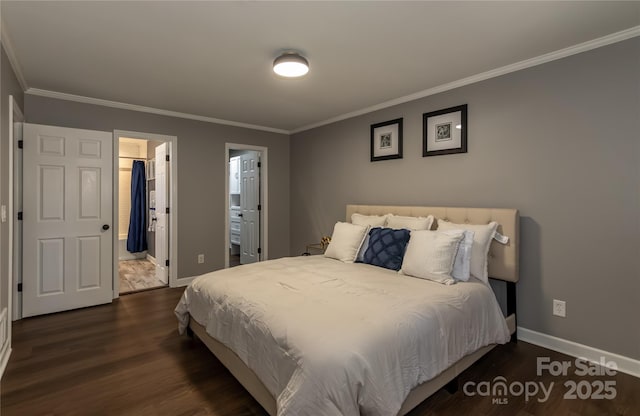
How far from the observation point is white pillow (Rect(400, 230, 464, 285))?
2430mm

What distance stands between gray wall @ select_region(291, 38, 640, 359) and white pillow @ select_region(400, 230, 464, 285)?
758mm

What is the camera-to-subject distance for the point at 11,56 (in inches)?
101

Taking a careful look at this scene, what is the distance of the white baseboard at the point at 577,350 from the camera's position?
224 cm

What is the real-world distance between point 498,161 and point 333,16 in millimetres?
1935

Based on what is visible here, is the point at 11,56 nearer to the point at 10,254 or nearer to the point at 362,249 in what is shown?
the point at 10,254

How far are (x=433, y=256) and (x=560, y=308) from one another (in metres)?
1.13

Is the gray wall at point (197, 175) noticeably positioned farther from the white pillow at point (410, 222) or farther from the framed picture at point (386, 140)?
the white pillow at point (410, 222)

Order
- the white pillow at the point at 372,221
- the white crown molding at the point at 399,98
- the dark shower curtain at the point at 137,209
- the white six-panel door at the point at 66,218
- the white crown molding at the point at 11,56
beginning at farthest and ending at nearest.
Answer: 1. the dark shower curtain at the point at 137,209
2. the white pillow at the point at 372,221
3. the white six-panel door at the point at 66,218
4. the white crown molding at the point at 399,98
5. the white crown molding at the point at 11,56

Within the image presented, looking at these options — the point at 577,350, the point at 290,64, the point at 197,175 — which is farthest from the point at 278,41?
the point at 577,350

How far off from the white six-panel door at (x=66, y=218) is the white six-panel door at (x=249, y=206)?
2.14m

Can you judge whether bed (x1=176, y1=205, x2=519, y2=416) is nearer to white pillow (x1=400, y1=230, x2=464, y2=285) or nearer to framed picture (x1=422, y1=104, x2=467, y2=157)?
white pillow (x1=400, y1=230, x2=464, y2=285)

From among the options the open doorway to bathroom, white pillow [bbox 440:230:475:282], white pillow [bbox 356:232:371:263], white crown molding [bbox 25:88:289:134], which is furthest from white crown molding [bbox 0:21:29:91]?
white pillow [bbox 440:230:475:282]

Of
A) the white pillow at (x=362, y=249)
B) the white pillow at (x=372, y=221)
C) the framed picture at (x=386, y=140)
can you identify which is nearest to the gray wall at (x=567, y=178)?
the framed picture at (x=386, y=140)

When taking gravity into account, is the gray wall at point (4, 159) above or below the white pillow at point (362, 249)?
above
